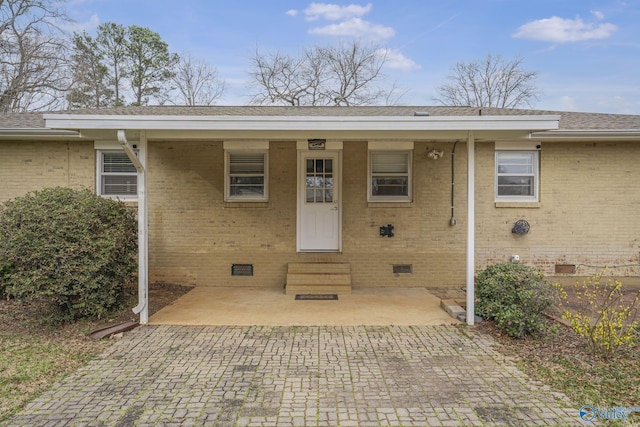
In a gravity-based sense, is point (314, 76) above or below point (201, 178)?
above

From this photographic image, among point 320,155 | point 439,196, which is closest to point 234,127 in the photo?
point 320,155

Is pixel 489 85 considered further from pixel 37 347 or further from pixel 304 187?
pixel 37 347

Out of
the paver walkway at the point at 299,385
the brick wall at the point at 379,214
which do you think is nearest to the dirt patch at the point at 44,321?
the paver walkway at the point at 299,385

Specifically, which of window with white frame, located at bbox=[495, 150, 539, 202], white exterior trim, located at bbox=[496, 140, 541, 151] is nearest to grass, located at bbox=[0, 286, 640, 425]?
window with white frame, located at bbox=[495, 150, 539, 202]

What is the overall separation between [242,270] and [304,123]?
12.8 feet

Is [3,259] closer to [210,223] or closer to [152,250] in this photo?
[152,250]

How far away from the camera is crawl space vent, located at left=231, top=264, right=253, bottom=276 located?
297 inches

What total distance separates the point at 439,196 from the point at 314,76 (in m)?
16.4

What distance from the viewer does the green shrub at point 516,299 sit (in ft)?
14.8

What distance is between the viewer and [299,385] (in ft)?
11.2

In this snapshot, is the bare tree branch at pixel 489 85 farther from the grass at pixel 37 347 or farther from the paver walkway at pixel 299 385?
the grass at pixel 37 347

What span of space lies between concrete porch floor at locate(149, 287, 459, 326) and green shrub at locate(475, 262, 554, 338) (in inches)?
25.6

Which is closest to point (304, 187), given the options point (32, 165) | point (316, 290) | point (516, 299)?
point (316, 290)

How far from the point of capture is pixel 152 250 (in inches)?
299
